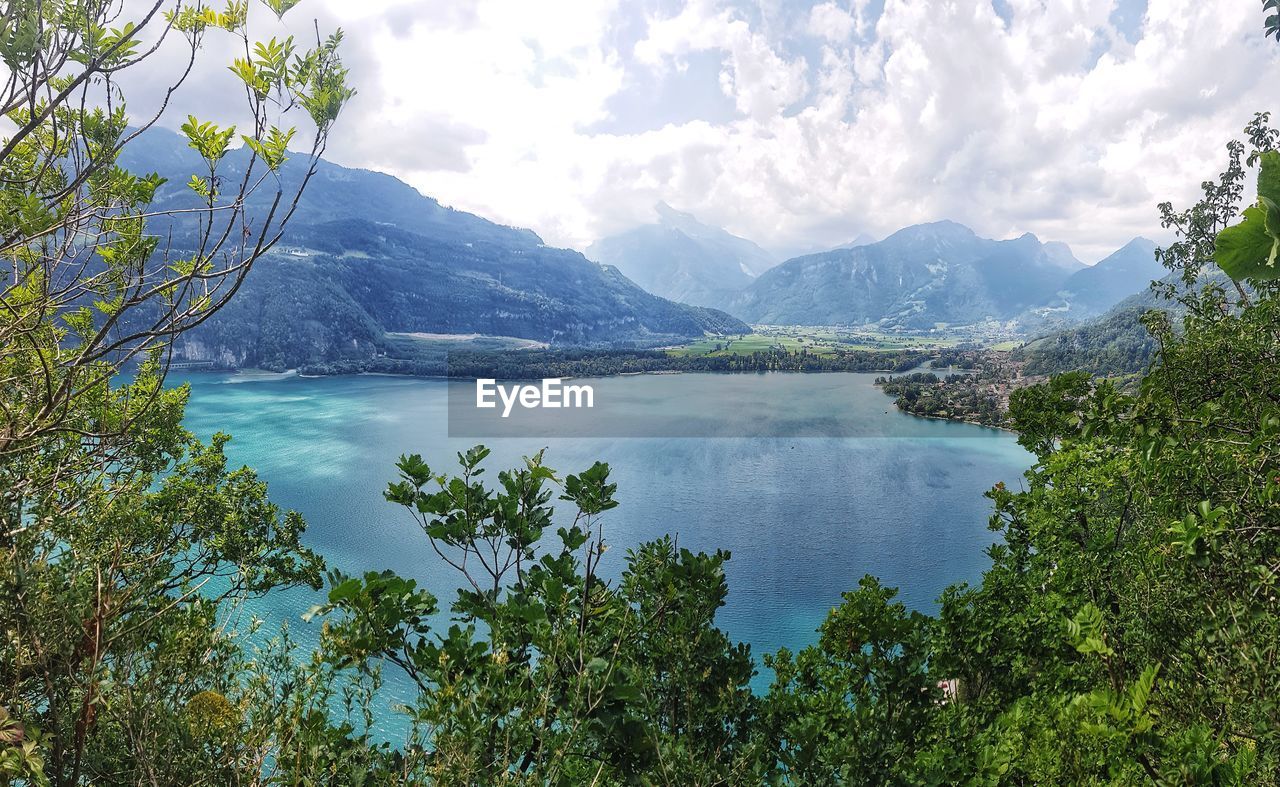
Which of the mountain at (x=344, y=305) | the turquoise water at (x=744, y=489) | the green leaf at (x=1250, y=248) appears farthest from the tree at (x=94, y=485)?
the mountain at (x=344, y=305)

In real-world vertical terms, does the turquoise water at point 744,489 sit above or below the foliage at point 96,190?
below

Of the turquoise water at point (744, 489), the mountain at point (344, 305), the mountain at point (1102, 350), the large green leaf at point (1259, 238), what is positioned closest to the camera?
the large green leaf at point (1259, 238)

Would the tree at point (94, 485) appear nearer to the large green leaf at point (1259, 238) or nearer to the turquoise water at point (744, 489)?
the large green leaf at point (1259, 238)

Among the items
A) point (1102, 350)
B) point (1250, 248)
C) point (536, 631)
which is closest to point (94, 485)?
point (536, 631)

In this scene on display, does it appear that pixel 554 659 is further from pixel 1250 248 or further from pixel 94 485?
pixel 94 485

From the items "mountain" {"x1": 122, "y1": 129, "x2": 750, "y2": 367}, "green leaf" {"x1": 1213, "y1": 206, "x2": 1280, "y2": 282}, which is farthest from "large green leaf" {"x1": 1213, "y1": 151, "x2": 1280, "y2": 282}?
"mountain" {"x1": 122, "y1": 129, "x2": 750, "y2": 367}

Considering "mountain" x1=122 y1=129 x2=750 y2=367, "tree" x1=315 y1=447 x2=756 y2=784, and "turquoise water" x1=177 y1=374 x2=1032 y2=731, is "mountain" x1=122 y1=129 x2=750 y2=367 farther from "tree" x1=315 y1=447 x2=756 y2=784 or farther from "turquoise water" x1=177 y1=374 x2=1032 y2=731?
"tree" x1=315 y1=447 x2=756 y2=784
